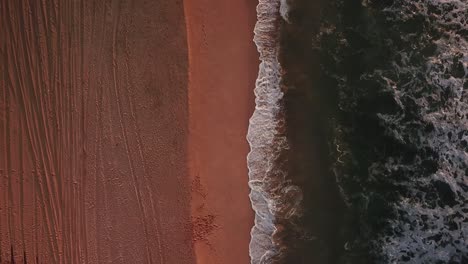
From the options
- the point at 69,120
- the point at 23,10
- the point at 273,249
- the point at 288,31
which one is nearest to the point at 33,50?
the point at 23,10

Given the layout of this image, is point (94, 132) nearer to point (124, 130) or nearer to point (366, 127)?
point (124, 130)

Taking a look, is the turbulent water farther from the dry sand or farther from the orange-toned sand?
the dry sand

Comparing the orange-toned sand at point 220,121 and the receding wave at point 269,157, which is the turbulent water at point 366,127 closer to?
the receding wave at point 269,157

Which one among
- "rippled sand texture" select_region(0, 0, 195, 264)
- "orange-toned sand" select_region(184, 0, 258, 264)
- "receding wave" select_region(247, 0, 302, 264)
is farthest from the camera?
"receding wave" select_region(247, 0, 302, 264)

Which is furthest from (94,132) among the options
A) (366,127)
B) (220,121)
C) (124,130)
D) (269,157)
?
(366,127)

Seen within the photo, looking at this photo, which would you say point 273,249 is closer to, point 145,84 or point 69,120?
point 145,84

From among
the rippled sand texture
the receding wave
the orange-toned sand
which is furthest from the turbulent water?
the rippled sand texture

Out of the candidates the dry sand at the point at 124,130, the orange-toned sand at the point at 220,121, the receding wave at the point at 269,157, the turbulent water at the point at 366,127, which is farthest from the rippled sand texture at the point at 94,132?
the turbulent water at the point at 366,127
